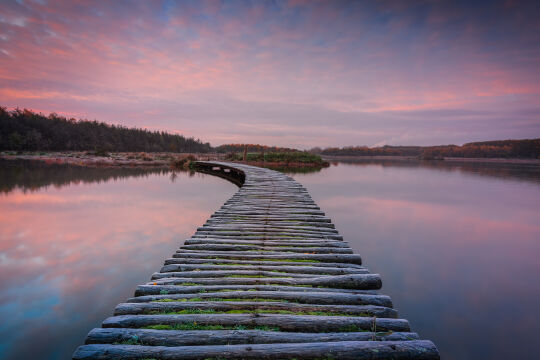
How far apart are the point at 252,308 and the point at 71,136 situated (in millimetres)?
82117

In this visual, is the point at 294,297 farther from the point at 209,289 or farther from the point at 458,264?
the point at 458,264

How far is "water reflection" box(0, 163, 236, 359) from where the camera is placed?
4145 mm

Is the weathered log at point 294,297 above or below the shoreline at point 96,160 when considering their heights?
below

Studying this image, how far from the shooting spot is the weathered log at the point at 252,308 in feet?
9.58

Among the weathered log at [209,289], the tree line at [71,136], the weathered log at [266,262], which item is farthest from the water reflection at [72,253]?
the tree line at [71,136]

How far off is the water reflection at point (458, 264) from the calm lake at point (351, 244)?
0.09 ft

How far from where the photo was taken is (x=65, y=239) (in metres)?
8.07

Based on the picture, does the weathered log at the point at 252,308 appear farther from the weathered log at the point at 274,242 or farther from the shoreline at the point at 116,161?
the shoreline at the point at 116,161

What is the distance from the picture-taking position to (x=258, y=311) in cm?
288

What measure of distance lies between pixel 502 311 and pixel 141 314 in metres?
6.17

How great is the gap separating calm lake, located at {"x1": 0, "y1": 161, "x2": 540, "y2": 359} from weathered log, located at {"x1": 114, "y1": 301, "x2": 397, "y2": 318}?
1.87m

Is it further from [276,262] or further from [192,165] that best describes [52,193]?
[192,165]

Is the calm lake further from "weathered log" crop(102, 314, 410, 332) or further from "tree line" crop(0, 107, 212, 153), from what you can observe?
"tree line" crop(0, 107, 212, 153)

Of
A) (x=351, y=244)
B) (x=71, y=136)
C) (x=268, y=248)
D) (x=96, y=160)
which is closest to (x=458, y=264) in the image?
(x=351, y=244)
